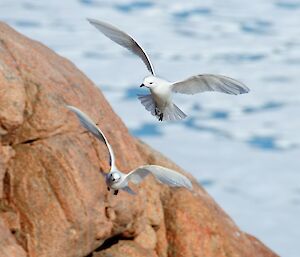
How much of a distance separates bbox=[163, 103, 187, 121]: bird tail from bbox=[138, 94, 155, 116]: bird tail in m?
0.19

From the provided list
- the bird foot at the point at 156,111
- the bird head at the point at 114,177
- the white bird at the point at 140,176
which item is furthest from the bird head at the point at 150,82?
the bird head at the point at 114,177

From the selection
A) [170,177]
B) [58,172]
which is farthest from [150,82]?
[58,172]

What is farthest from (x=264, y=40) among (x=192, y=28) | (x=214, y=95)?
(x=214, y=95)

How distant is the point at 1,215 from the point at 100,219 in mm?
1585

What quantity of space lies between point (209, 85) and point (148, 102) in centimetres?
98

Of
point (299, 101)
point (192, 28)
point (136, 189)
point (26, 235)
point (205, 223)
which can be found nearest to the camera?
point (26, 235)

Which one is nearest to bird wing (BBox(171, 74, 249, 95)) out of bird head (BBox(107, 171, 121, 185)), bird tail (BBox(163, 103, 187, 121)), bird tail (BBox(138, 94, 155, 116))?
bird tail (BBox(163, 103, 187, 121))

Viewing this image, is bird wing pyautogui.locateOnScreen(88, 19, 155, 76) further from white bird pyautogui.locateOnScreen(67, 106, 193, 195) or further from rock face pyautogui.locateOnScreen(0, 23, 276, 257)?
Answer: rock face pyautogui.locateOnScreen(0, 23, 276, 257)

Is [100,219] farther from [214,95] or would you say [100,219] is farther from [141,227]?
[214,95]

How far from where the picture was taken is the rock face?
15.1 meters

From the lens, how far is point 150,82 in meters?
13.2

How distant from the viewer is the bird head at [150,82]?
517 inches

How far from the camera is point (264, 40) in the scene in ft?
266

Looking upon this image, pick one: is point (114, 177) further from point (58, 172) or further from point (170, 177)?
point (58, 172)
